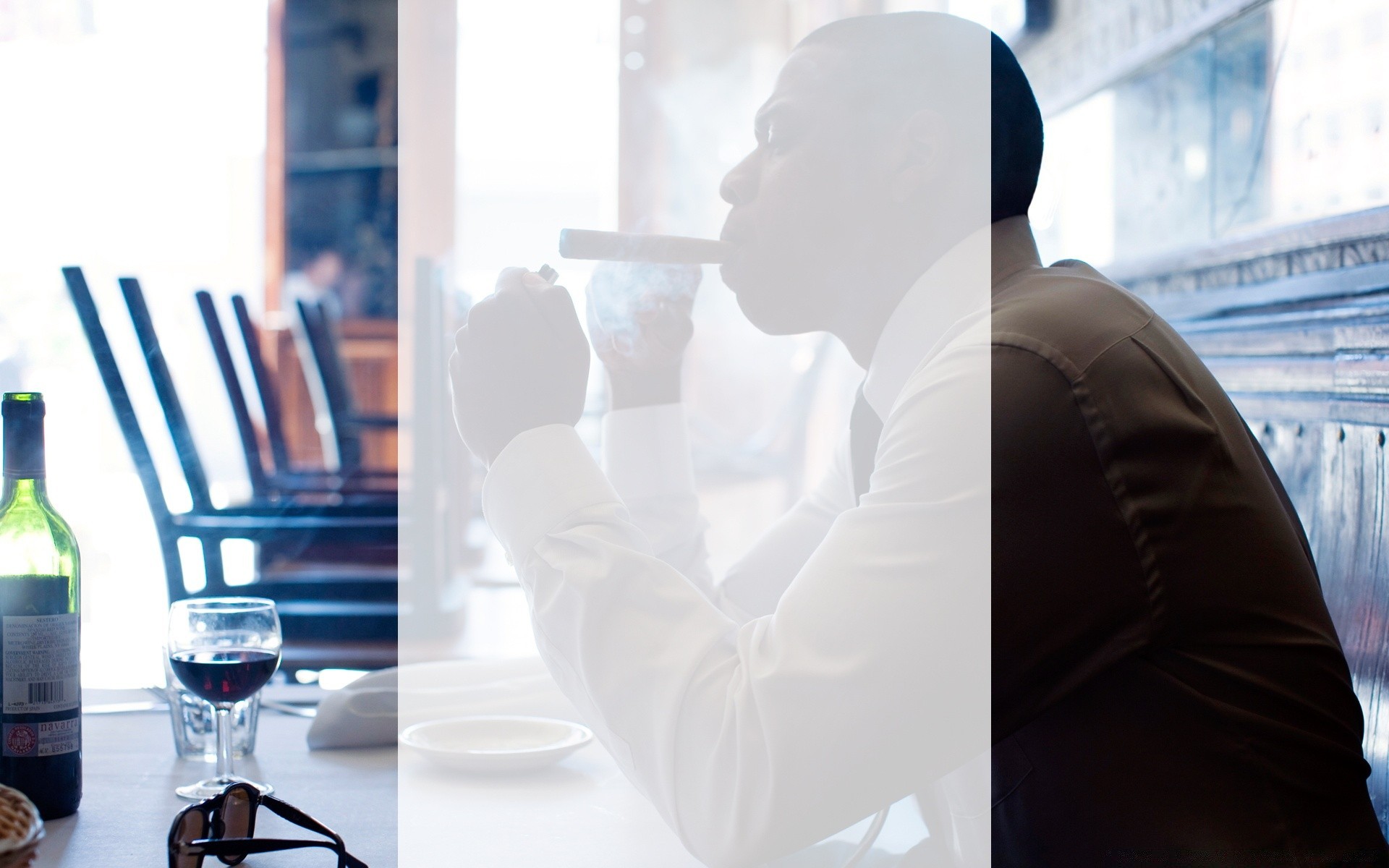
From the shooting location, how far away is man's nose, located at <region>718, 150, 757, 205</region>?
3.03 feet

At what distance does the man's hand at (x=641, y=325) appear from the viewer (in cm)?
119

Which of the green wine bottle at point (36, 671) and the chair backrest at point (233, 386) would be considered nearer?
the green wine bottle at point (36, 671)

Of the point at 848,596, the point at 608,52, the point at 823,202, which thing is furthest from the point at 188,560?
the point at 848,596

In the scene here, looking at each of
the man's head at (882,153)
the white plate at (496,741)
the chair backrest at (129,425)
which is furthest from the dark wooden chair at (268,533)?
the man's head at (882,153)

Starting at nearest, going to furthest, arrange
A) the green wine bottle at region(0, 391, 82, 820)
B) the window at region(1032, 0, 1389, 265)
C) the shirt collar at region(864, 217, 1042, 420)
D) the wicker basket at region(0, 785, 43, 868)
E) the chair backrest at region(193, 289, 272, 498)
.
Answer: the wicker basket at region(0, 785, 43, 868), the green wine bottle at region(0, 391, 82, 820), the shirt collar at region(864, 217, 1042, 420), the window at region(1032, 0, 1389, 265), the chair backrest at region(193, 289, 272, 498)

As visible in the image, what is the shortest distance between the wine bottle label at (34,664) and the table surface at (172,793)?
0.28ft

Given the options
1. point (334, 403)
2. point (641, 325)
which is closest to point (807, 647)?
point (641, 325)

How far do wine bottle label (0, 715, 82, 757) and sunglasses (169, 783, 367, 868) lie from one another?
0.17 meters

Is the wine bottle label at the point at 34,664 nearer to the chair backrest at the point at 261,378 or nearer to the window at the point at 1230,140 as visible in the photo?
the window at the point at 1230,140

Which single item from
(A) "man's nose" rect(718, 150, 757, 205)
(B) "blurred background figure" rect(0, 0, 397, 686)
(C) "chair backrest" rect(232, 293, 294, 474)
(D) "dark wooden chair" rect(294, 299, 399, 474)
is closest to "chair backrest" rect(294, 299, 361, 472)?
(D) "dark wooden chair" rect(294, 299, 399, 474)

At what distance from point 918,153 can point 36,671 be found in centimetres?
77

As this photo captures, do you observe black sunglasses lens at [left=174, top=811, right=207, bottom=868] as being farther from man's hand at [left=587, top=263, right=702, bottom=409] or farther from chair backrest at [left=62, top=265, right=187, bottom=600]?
chair backrest at [left=62, top=265, right=187, bottom=600]

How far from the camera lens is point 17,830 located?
1.69 ft

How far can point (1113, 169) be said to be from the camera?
198cm
